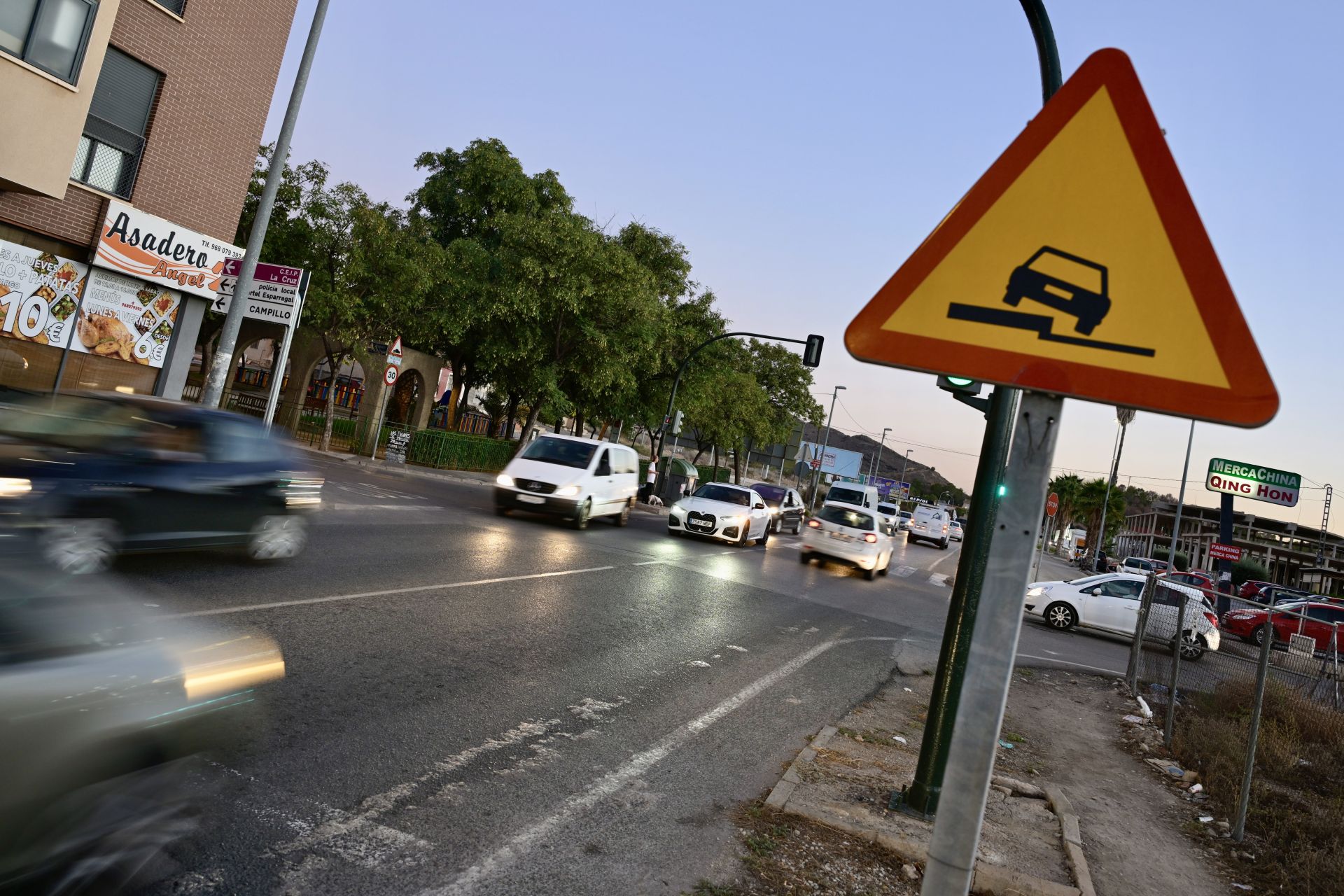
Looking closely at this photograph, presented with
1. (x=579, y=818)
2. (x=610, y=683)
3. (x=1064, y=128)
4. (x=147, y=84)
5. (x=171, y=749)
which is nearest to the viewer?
(x=1064, y=128)

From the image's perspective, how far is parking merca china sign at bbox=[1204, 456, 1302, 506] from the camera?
42.2 m

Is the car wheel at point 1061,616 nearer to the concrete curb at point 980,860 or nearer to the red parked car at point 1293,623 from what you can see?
the red parked car at point 1293,623

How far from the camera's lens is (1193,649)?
916 cm

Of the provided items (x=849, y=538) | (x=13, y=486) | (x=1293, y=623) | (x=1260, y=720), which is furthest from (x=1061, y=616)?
(x=13, y=486)

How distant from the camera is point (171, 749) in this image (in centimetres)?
272

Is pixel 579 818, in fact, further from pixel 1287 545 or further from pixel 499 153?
pixel 1287 545

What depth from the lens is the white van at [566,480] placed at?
17.9 metres

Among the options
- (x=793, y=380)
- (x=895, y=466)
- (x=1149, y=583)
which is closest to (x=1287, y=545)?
(x=793, y=380)

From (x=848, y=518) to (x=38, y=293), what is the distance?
54.6 feet

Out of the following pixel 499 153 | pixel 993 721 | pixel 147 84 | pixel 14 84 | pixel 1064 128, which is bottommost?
pixel 993 721

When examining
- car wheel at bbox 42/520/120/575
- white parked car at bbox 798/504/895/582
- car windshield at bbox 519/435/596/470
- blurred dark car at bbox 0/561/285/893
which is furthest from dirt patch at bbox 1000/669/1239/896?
car windshield at bbox 519/435/596/470

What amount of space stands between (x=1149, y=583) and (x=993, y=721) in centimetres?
1053

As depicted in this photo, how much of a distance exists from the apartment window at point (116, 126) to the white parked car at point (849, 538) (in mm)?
15732

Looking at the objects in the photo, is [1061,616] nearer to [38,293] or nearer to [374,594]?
[374,594]
